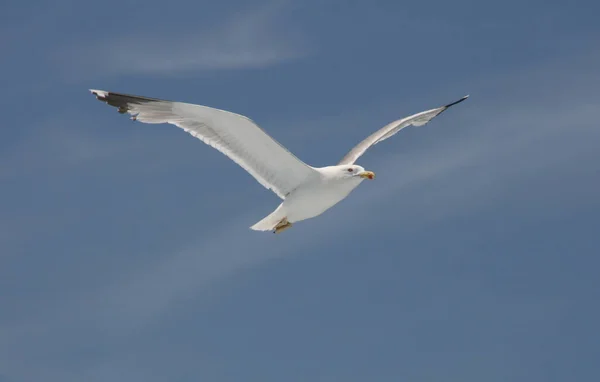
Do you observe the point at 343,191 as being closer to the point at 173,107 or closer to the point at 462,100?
the point at 173,107

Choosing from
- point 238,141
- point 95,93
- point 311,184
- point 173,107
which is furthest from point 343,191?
point 95,93

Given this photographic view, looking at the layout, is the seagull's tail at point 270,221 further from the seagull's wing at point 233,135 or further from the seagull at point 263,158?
the seagull's wing at point 233,135

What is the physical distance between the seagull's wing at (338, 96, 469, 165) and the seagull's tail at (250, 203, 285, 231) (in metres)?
2.73

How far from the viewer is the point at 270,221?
19.3 metres

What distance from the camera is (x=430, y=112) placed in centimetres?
2388

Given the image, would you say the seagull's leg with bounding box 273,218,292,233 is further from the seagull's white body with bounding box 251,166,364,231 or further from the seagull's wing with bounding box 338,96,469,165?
the seagull's wing with bounding box 338,96,469,165

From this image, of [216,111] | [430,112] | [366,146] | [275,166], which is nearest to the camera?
[216,111]

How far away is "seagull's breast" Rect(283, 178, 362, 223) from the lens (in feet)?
62.8

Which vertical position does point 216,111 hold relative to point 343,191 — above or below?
above

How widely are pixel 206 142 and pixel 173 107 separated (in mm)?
951

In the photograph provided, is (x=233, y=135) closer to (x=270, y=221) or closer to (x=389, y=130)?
(x=270, y=221)

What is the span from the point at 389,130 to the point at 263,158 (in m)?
4.83

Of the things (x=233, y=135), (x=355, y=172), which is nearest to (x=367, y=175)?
(x=355, y=172)

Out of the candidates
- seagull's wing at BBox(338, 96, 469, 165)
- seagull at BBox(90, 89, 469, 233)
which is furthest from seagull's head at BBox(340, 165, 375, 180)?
seagull's wing at BBox(338, 96, 469, 165)
